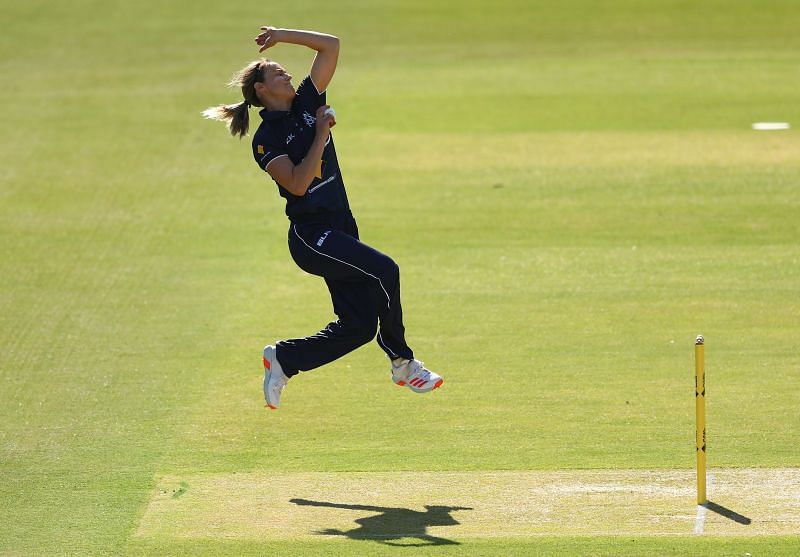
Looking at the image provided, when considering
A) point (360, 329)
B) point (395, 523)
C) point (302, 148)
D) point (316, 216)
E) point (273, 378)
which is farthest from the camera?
point (273, 378)

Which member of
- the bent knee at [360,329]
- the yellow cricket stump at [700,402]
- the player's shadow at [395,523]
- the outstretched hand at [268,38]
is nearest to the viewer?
the yellow cricket stump at [700,402]

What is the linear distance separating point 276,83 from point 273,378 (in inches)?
76.3

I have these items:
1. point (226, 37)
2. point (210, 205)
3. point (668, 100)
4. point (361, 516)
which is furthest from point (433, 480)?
point (226, 37)

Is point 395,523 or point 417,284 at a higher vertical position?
point 417,284

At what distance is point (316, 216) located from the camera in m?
8.23

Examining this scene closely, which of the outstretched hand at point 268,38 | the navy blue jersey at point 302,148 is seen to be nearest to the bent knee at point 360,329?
the navy blue jersey at point 302,148

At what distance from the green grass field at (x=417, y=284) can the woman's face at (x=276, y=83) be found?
2.43 m

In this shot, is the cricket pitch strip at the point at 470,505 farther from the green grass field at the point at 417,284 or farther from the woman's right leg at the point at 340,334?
the woman's right leg at the point at 340,334

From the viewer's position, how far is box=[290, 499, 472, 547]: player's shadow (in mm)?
7215

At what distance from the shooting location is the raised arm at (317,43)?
323 inches

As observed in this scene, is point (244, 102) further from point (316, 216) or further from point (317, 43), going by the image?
point (316, 216)

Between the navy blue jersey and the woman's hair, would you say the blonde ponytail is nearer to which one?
the woman's hair

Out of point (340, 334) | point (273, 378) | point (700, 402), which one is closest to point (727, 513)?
point (700, 402)

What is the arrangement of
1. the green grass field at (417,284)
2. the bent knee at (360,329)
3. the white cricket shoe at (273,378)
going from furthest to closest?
the white cricket shoe at (273,378) → the bent knee at (360,329) → the green grass field at (417,284)
